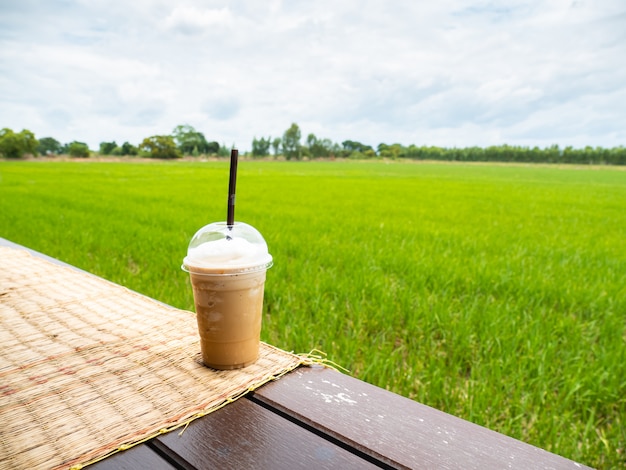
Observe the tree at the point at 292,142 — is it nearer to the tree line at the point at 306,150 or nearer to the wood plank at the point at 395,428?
the tree line at the point at 306,150

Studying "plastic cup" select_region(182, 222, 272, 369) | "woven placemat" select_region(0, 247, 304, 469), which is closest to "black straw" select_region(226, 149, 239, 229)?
"plastic cup" select_region(182, 222, 272, 369)

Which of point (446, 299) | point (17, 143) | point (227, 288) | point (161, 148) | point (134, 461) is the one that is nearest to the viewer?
point (134, 461)

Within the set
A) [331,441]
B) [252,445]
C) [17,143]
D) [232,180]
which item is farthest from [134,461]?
[17,143]

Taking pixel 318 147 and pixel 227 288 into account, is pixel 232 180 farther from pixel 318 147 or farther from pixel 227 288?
pixel 318 147

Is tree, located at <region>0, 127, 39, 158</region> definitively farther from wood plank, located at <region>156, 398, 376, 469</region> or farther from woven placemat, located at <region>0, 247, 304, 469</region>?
wood plank, located at <region>156, 398, 376, 469</region>

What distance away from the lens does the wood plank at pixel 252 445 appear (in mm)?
521

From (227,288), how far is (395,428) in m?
0.35

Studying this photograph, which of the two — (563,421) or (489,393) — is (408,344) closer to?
(489,393)

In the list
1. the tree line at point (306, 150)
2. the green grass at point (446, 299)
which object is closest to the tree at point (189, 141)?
the tree line at point (306, 150)

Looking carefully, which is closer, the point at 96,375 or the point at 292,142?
the point at 96,375

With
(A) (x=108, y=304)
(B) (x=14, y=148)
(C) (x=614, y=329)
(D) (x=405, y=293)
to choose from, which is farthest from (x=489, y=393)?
(B) (x=14, y=148)

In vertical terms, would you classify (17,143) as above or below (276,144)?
below

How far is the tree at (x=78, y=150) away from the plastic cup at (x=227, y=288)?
49854mm

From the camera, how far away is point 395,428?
0.59 meters
